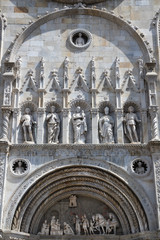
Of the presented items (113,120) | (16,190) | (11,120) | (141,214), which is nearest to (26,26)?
(11,120)

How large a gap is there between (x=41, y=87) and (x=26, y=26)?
243 cm

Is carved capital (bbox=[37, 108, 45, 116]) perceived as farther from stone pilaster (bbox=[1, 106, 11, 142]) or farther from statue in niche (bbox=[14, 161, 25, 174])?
statue in niche (bbox=[14, 161, 25, 174])

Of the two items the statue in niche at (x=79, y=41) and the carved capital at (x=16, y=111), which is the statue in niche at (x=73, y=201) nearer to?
the carved capital at (x=16, y=111)

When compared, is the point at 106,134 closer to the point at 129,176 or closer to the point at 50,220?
the point at 129,176

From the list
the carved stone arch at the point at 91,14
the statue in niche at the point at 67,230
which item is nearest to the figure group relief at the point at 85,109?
the carved stone arch at the point at 91,14

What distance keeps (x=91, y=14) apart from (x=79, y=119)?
4047mm

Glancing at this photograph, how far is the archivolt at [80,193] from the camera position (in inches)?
475

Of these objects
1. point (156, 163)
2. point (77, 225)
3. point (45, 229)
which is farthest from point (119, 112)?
point (45, 229)

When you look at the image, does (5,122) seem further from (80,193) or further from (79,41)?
(79,41)

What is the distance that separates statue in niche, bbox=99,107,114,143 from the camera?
42.8 feet

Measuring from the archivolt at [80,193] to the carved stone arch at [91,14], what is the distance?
4285mm

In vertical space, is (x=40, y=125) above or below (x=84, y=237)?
above

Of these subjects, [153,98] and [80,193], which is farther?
[153,98]

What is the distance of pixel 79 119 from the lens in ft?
43.8
